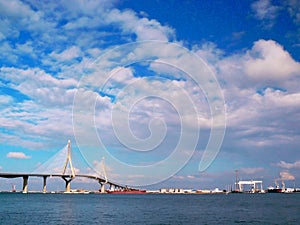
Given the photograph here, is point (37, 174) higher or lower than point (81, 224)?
higher

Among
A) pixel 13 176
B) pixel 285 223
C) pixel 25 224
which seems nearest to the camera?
pixel 25 224

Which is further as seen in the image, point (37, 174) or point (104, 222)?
point (37, 174)

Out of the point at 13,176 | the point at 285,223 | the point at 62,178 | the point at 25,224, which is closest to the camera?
the point at 25,224

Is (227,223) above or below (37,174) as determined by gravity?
below

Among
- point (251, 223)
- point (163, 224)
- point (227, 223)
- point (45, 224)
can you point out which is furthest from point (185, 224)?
point (45, 224)

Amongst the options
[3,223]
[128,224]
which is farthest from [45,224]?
[128,224]

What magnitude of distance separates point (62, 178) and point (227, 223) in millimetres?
150045

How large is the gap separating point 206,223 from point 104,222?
56.0ft

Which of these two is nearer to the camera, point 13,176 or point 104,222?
point 104,222

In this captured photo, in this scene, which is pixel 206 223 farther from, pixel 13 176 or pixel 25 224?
pixel 13 176

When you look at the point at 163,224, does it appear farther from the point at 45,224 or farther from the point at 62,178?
the point at 62,178

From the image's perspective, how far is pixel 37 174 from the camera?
614 ft

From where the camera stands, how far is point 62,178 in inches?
7820

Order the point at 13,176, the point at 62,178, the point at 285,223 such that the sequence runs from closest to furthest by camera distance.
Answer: the point at 285,223
the point at 13,176
the point at 62,178
